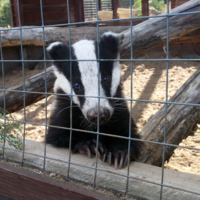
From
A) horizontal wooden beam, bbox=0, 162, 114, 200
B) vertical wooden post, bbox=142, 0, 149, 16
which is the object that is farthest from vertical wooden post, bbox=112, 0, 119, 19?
horizontal wooden beam, bbox=0, 162, 114, 200

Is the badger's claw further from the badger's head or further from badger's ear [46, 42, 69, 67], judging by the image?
badger's ear [46, 42, 69, 67]

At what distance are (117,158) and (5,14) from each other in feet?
22.7

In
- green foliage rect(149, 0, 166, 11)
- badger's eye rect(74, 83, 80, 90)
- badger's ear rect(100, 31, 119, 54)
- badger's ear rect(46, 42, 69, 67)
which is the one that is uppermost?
green foliage rect(149, 0, 166, 11)

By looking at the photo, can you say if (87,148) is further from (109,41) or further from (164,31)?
(164,31)

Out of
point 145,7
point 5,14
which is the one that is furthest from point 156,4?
point 5,14

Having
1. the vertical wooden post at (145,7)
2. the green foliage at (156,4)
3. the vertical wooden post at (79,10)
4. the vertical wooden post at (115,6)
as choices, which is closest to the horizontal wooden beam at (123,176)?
the green foliage at (156,4)

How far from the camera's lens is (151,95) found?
13.5 ft

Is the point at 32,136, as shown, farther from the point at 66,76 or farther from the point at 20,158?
the point at 20,158

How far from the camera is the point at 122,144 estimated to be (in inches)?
62.2

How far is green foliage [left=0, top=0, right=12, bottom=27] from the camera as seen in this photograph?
22.4 ft

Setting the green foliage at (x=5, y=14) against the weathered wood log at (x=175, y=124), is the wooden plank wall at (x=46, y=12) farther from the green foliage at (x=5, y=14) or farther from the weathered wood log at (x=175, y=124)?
the weathered wood log at (x=175, y=124)

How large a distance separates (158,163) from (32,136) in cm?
191

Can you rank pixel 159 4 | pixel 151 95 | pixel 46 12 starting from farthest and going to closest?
1. pixel 46 12
2. pixel 159 4
3. pixel 151 95

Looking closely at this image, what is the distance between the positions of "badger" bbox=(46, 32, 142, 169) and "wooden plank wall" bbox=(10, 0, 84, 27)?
16.8 feet
